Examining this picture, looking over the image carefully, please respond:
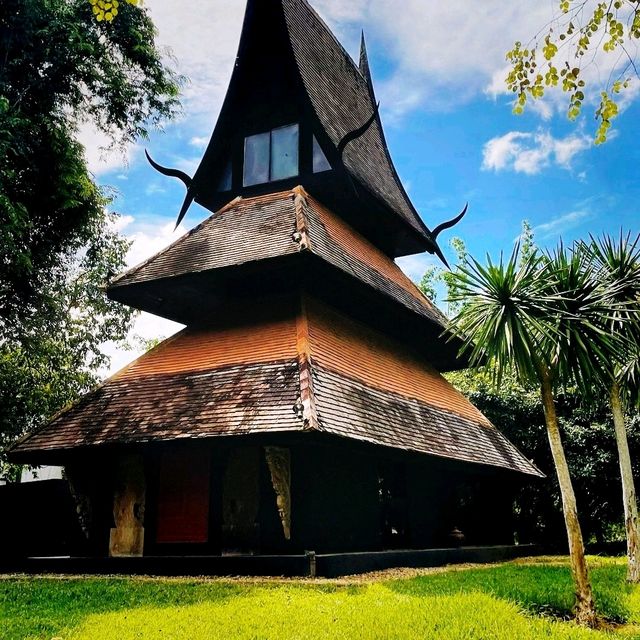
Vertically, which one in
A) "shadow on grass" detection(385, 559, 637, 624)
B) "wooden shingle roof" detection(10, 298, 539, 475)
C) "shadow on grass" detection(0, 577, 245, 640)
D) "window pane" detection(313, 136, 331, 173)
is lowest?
"shadow on grass" detection(385, 559, 637, 624)

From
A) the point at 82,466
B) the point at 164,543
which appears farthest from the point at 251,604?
the point at 82,466

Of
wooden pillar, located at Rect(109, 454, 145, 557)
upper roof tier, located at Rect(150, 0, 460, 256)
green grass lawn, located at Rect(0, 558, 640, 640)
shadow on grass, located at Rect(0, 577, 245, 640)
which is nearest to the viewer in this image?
green grass lawn, located at Rect(0, 558, 640, 640)

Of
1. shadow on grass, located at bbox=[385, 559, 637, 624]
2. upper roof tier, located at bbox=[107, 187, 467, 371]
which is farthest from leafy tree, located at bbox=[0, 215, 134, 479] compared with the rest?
shadow on grass, located at bbox=[385, 559, 637, 624]

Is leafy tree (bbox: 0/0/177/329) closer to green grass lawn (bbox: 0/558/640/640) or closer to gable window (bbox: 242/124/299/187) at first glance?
gable window (bbox: 242/124/299/187)

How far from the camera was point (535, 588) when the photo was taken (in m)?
8.76

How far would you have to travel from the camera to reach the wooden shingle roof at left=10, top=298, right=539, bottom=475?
9.34 metres

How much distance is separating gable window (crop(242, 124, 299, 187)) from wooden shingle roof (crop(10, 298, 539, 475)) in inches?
158

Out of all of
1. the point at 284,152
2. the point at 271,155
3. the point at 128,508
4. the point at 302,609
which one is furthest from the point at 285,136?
the point at 302,609

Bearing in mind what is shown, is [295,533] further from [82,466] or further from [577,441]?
[577,441]

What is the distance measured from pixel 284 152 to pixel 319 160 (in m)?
0.99

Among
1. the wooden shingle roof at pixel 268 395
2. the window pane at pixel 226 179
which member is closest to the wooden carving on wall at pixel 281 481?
the wooden shingle roof at pixel 268 395

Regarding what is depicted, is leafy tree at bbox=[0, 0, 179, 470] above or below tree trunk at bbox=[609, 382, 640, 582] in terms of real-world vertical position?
above

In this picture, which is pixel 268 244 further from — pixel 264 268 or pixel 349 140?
pixel 349 140

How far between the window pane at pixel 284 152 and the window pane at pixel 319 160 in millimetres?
482
